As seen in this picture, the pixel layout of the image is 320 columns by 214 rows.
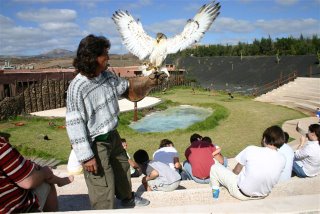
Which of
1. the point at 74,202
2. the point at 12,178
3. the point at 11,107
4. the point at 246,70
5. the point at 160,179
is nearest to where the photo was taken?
the point at 12,178

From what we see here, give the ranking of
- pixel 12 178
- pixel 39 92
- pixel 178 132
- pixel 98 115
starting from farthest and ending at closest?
pixel 39 92 < pixel 178 132 < pixel 98 115 < pixel 12 178

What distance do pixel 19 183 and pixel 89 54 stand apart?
1.11m

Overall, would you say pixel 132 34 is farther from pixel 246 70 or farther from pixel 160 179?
pixel 246 70

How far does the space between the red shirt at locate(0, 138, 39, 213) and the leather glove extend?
1083 mm

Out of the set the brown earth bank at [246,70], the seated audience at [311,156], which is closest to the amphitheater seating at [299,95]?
the brown earth bank at [246,70]

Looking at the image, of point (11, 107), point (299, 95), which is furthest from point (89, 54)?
point (299, 95)

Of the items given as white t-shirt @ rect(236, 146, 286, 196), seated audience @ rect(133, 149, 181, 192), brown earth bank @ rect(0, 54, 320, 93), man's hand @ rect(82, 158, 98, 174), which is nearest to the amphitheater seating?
brown earth bank @ rect(0, 54, 320, 93)

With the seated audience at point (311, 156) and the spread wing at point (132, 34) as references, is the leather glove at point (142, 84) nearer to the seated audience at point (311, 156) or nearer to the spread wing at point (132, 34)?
the spread wing at point (132, 34)

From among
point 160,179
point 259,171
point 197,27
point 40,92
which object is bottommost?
point 40,92

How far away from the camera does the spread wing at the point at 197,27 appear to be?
13.6 ft

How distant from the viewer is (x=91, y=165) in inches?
112

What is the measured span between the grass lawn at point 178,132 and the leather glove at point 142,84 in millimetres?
5338

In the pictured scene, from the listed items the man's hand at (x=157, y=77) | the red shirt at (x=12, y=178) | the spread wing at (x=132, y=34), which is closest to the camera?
the red shirt at (x=12, y=178)

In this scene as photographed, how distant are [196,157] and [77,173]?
1.79 metres
